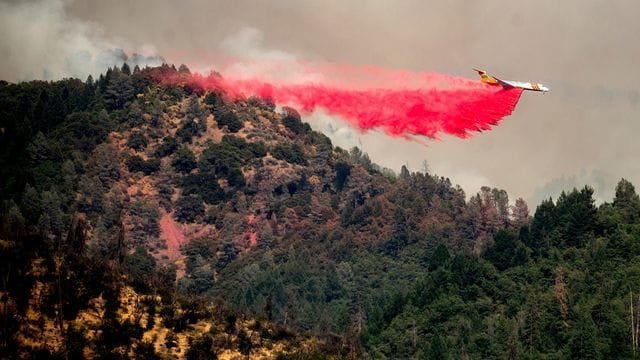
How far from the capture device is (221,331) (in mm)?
105938

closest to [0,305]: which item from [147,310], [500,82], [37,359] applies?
[37,359]

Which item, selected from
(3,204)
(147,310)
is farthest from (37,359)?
(3,204)

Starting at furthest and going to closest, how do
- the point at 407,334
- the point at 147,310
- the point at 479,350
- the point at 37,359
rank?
the point at 407,334
the point at 479,350
the point at 147,310
the point at 37,359

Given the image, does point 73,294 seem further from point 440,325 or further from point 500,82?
point 440,325

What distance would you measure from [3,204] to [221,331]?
320 feet

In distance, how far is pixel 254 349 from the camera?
104 metres

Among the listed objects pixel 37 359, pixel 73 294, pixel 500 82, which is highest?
pixel 500 82

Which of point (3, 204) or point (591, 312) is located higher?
point (3, 204)

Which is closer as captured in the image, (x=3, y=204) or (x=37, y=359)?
(x=37, y=359)

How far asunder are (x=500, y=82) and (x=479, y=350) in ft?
241

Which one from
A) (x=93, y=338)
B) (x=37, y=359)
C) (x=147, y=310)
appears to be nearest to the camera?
(x=37, y=359)

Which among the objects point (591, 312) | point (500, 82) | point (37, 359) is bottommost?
point (37, 359)

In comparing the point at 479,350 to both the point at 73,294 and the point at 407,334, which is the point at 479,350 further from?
the point at 73,294

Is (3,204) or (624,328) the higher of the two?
(3,204)
